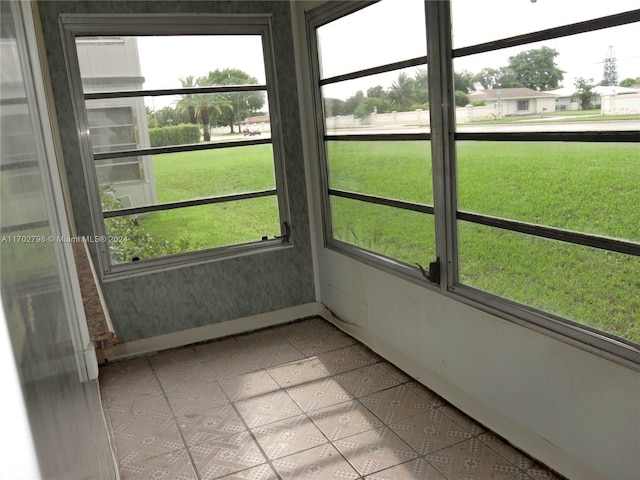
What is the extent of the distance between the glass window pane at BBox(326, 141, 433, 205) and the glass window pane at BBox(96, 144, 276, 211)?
551 mm

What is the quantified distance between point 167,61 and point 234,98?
0.51m

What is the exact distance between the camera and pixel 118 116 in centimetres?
362

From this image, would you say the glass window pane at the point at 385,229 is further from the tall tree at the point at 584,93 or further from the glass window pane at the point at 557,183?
the tall tree at the point at 584,93

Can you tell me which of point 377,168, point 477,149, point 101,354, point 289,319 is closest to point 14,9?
point 477,149

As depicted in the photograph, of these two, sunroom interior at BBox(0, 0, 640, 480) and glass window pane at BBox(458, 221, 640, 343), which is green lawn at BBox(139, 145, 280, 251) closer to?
sunroom interior at BBox(0, 0, 640, 480)

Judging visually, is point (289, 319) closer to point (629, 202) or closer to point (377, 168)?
point (377, 168)

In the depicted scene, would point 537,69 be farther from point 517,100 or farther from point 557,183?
point 557,183

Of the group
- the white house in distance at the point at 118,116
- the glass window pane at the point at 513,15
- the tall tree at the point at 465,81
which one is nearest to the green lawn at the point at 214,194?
the white house in distance at the point at 118,116

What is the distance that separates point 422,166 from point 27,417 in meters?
2.67

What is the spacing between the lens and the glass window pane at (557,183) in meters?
1.85

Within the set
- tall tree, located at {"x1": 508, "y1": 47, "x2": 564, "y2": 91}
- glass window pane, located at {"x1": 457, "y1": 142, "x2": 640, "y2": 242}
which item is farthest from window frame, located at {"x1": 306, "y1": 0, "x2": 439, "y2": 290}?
tall tree, located at {"x1": 508, "y1": 47, "x2": 564, "y2": 91}

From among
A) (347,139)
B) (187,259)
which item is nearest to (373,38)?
(347,139)

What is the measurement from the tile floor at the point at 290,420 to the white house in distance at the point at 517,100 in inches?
58.4

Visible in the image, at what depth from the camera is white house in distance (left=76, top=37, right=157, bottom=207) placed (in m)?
3.51
